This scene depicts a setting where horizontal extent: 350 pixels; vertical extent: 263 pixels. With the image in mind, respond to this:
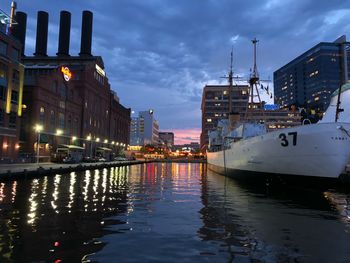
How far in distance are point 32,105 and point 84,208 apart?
63250 millimetres

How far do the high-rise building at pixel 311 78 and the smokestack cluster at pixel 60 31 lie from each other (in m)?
68.2

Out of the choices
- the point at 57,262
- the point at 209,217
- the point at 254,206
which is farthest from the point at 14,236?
the point at 254,206

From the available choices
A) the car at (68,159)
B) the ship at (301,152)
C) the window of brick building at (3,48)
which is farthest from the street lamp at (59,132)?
the ship at (301,152)

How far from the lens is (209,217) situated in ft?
55.2

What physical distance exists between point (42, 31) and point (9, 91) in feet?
217

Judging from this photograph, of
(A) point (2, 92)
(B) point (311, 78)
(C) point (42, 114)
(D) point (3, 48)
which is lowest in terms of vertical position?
(C) point (42, 114)

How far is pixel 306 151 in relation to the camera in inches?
1118

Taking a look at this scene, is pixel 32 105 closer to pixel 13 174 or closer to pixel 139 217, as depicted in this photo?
pixel 13 174

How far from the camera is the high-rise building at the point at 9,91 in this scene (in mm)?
59344

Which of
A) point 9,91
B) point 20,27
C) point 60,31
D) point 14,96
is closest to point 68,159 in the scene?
point 14,96

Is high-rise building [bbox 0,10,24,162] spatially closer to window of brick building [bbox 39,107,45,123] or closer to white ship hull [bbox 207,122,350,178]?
window of brick building [bbox 39,107,45,123]

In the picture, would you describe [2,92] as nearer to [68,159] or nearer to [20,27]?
[68,159]

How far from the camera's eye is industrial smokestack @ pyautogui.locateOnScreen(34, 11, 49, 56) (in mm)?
117688

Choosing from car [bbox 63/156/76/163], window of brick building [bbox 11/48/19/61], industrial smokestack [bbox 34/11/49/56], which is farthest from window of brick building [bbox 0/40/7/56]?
industrial smokestack [bbox 34/11/49/56]
